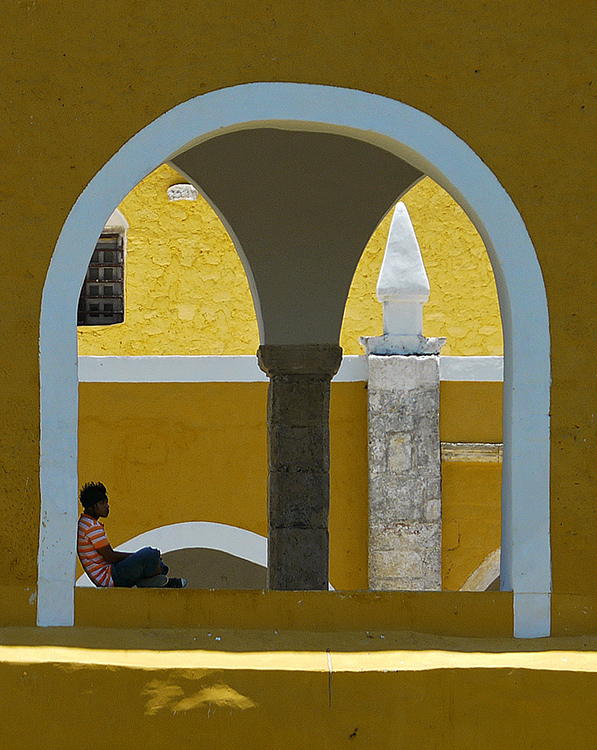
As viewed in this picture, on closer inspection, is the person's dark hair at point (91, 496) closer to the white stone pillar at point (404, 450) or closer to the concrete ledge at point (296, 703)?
the concrete ledge at point (296, 703)

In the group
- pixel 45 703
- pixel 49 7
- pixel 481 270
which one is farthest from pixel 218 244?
pixel 45 703

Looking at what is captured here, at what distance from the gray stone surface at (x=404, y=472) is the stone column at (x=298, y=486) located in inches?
82.5

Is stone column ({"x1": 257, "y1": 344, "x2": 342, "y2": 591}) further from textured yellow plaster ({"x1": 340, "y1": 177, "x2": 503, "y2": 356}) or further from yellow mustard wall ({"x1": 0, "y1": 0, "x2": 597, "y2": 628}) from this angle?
textured yellow plaster ({"x1": 340, "y1": 177, "x2": 503, "y2": 356})

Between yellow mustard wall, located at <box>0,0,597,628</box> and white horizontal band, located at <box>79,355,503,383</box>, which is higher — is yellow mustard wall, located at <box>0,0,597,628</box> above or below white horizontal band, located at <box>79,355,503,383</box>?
above

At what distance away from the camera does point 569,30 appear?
129 inches

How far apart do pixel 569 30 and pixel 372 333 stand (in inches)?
215

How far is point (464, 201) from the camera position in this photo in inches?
129

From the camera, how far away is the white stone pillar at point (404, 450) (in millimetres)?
7473

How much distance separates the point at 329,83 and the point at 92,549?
1955 millimetres

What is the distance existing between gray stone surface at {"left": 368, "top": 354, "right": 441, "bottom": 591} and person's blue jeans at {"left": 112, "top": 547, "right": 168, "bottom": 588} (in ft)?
12.6

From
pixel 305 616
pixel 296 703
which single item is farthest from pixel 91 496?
pixel 296 703

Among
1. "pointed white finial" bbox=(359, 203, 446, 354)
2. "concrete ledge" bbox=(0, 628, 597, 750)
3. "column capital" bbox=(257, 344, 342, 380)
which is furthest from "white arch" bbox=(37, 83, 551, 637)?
"pointed white finial" bbox=(359, 203, 446, 354)

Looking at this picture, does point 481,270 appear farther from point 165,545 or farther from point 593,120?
point 593,120

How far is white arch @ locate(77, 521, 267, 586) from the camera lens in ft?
25.7
